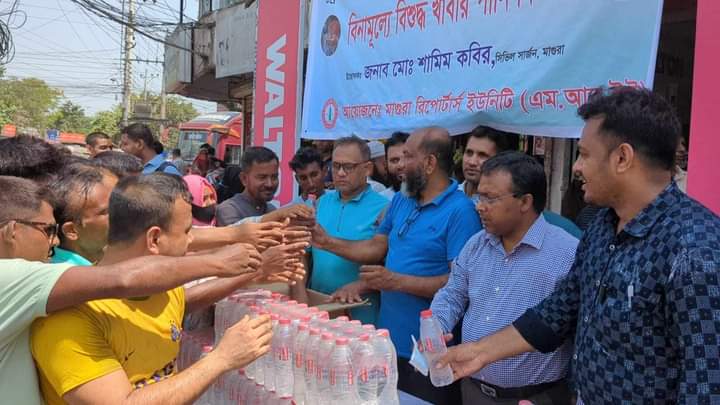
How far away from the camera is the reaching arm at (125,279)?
56.3 inches

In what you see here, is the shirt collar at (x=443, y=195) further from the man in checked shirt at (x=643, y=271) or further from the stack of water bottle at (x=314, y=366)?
the man in checked shirt at (x=643, y=271)

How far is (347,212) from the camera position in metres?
3.60

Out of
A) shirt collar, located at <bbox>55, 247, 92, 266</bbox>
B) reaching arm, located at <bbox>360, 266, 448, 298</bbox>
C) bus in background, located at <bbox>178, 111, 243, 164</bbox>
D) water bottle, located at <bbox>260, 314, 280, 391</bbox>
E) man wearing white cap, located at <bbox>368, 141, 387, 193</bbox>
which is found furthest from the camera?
bus in background, located at <bbox>178, 111, 243, 164</bbox>

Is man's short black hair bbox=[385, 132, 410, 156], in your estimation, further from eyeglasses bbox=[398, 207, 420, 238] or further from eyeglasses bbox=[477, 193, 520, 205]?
eyeglasses bbox=[477, 193, 520, 205]

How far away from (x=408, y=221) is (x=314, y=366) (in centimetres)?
140

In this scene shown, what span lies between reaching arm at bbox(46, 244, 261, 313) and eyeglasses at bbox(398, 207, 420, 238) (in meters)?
1.60

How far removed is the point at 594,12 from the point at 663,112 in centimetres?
170

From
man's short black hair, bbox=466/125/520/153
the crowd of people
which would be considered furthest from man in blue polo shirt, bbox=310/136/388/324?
man's short black hair, bbox=466/125/520/153

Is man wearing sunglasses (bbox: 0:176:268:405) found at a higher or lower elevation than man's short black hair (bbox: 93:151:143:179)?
lower

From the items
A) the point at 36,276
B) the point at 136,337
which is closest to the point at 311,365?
the point at 136,337

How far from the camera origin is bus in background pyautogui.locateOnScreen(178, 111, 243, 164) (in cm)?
2005

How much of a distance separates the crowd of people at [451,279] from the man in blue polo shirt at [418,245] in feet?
0.04

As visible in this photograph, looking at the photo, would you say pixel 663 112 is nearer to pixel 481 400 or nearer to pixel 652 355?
pixel 652 355

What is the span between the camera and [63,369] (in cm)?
148
